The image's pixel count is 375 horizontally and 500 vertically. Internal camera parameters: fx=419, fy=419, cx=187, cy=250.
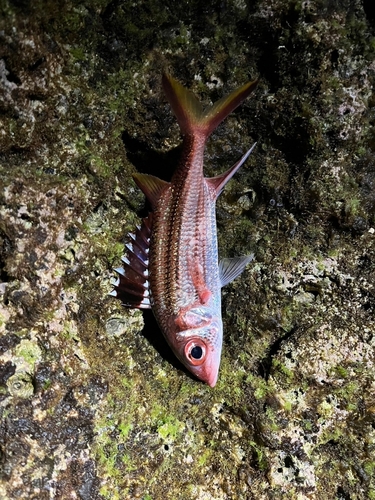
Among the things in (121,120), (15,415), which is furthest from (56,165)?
(15,415)

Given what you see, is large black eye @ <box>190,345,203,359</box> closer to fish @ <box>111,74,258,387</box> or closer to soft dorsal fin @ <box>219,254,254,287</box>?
fish @ <box>111,74,258,387</box>

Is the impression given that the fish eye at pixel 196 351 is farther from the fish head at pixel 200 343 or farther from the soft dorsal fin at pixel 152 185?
the soft dorsal fin at pixel 152 185

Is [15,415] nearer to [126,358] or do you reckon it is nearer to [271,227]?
[126,358]

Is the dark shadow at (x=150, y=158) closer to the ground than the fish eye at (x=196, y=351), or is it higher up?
higher up

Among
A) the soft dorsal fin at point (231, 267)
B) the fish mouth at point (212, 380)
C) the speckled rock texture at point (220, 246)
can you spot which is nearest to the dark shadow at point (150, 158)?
the speckled rock texture at point (220, 246)

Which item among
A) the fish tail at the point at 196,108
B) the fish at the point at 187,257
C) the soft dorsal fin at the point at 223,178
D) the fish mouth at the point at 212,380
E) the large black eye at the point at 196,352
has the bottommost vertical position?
the fish mouth at the point at 212,380
